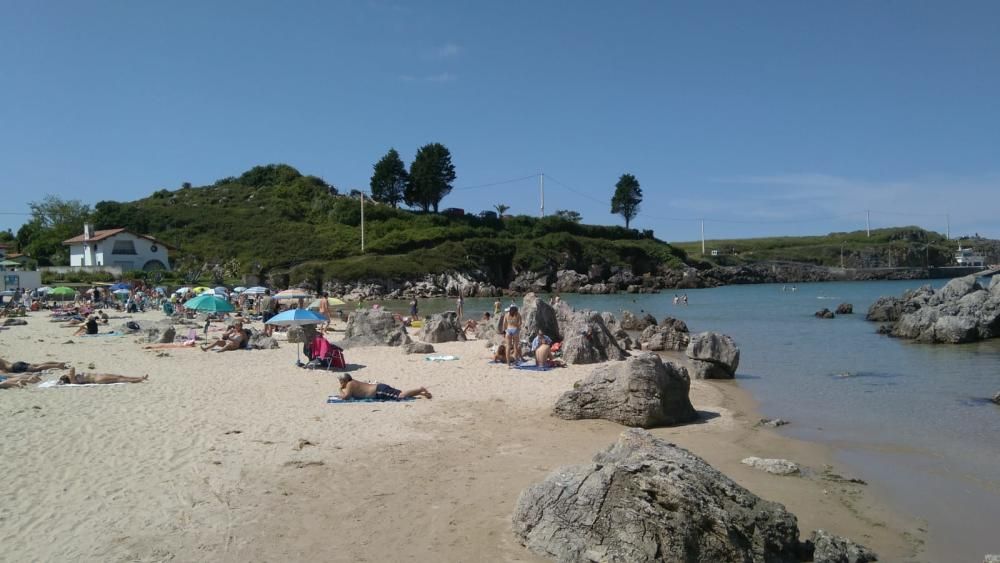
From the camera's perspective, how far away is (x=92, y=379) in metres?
14.7

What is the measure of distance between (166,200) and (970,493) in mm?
121864

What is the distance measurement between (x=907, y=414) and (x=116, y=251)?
79.7 meters

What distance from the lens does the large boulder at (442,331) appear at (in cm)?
2508

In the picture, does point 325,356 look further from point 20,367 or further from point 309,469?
point 309,469

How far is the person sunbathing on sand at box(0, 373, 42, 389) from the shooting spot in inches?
543

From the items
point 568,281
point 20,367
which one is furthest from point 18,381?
point 568,281

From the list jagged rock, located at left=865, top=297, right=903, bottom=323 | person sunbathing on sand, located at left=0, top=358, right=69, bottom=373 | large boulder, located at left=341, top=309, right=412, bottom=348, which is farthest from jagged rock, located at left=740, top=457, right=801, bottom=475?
jagged rock, located at left=865, top=297, right=903, bottom=323

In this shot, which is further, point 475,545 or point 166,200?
point 166,200

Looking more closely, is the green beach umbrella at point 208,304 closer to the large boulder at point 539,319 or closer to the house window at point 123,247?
the large boulder at point 539,319

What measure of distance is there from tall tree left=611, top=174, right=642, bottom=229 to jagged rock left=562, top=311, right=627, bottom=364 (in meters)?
119

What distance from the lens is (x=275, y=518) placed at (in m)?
7.20

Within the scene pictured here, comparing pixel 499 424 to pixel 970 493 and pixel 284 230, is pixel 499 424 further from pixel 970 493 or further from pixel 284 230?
pixel 284 230

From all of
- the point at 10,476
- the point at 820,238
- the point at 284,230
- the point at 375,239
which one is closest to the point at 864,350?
the point at 10,476

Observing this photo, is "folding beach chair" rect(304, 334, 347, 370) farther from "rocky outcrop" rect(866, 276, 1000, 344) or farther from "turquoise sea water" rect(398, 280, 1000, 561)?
"rocky outcrop" rect(866, 276, 1000, 344)
